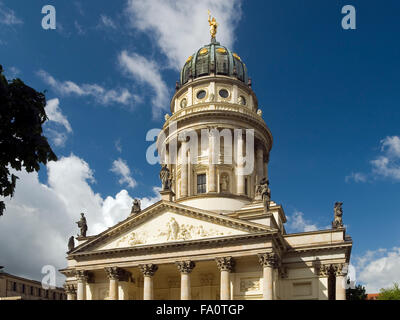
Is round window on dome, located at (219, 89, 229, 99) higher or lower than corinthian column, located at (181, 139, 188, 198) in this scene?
higher

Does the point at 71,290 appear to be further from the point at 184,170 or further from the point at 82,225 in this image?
the point at 184,170

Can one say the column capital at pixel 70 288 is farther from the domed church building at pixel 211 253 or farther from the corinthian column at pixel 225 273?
the corinthian column at pixel 225 273

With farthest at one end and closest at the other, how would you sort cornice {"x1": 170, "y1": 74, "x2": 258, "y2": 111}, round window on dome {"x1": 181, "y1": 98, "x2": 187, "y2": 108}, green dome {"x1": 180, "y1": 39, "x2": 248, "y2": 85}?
green dome {"x1": 180, "y1": 39, "x2": 248, "y2": 85} → round window on dome {"x1": 181, "y1": 98, "x2": 187, "y2": 108} → cornice {"x1": 170, "y1": 74, "x2": 258, "y2": 111}

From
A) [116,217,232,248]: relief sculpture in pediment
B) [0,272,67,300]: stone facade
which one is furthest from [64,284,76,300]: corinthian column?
[0,272,67,300]: stone facade

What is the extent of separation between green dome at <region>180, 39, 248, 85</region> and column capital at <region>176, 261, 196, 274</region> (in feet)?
91.8

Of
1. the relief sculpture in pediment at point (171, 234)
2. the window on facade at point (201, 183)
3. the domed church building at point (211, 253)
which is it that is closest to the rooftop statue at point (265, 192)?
the domed church building at point (211, 253)

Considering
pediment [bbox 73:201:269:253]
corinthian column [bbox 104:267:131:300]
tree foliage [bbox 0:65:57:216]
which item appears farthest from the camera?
corinthian column [bbox 104:267:131:300]

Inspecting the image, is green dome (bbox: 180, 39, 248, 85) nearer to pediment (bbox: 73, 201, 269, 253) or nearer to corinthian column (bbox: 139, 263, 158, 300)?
pediment (bbox: 73, 201, 269, 253)

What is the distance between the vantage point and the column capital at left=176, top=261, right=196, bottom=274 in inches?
1531

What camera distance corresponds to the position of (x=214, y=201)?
1983 inches

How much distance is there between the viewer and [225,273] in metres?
37.8

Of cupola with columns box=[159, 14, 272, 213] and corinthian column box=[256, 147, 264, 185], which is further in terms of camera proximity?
corinthian column box=[256, 147, 264, 185]

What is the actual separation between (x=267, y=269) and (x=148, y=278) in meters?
10.1

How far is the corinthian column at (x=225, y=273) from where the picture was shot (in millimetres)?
37125
